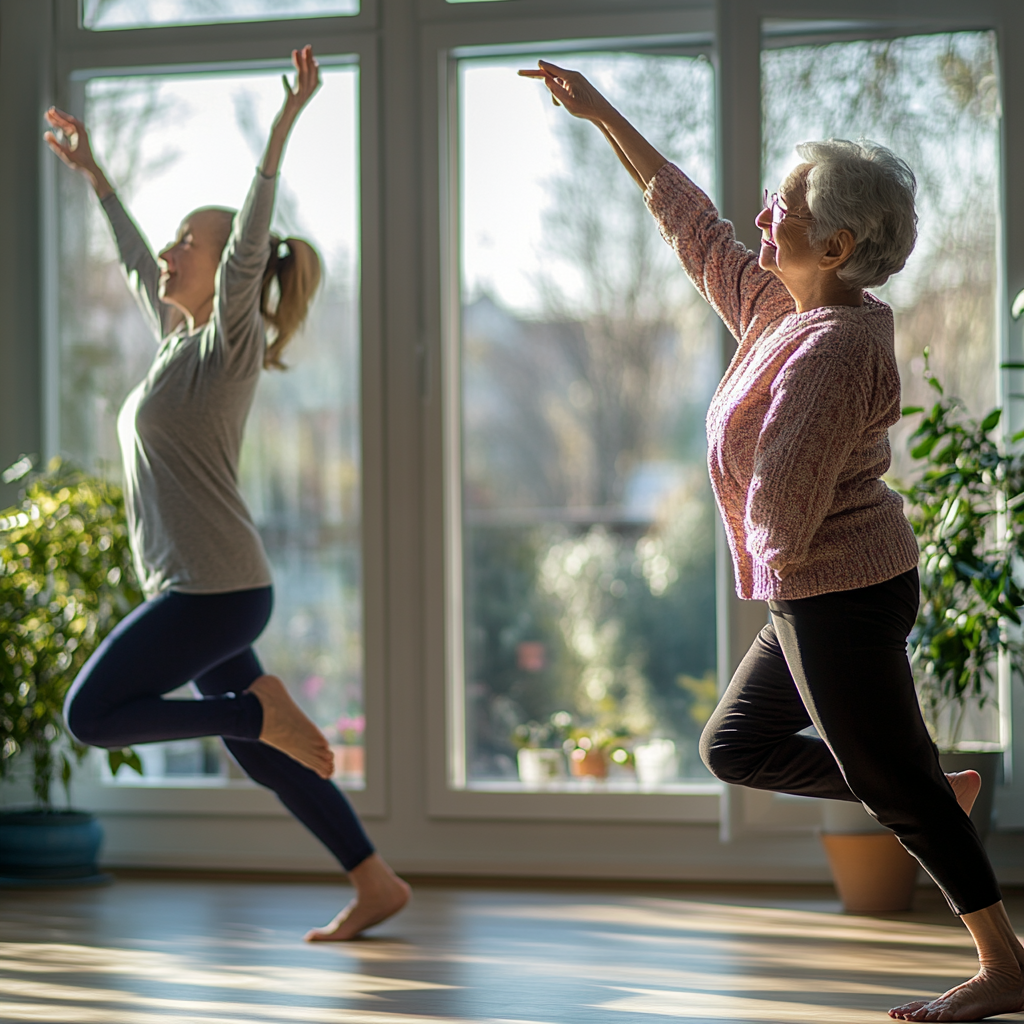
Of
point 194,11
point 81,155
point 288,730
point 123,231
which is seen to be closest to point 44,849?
point 288,730

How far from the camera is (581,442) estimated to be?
11.1 feet

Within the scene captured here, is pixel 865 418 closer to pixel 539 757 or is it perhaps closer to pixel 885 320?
pixel 885 320

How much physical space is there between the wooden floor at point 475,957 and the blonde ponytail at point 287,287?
117 cm

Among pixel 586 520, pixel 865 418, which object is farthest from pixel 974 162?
pixel 865 418

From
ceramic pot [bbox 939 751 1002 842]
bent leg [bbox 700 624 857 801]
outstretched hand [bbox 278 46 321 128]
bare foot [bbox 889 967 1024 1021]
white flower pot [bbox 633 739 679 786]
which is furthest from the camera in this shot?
white flower pot [bbox 633 739 679 786]

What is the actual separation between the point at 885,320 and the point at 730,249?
342 millimetres

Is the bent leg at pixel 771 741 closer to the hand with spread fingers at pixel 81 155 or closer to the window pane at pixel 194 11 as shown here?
the hand with spread fingers at pixel 81 155

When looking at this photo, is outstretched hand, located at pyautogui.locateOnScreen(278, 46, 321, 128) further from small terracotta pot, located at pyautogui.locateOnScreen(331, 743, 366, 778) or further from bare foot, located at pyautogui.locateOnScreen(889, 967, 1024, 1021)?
bare foot, located at pyautogui.locateOnScreen(889, 967, 1024, 1021)

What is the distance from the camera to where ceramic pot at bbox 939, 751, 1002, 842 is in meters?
2.75

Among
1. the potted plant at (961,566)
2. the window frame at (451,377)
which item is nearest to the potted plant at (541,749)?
the window frame at (451,377)

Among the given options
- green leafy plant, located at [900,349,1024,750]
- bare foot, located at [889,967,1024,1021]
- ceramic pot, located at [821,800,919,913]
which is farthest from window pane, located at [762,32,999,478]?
bare foot, located at [889,967,1024,1021]

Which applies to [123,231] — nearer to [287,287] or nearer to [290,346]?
[287,287]

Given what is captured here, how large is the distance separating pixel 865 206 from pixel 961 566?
3.53 feet

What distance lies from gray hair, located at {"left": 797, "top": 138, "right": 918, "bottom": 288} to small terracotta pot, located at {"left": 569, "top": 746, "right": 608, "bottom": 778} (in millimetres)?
1777
